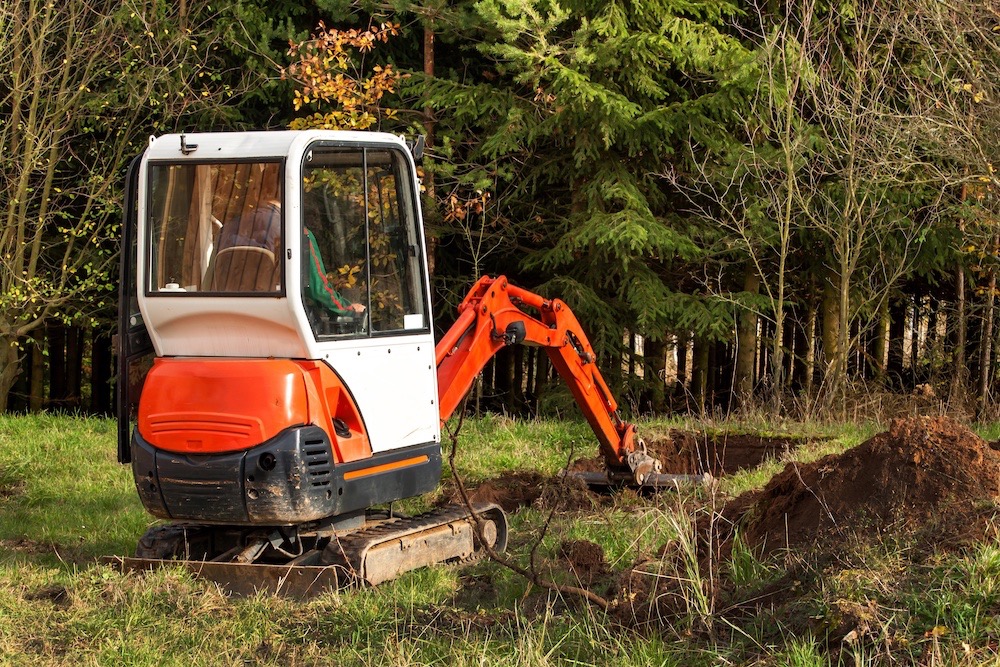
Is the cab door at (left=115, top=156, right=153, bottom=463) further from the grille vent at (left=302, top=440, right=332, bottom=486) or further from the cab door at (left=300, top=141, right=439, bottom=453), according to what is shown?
the grille vent at (left=302, top=440, right=332, bottom=486)

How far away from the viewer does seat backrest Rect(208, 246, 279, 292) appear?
6.30 m

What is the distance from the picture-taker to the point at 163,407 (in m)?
6.48

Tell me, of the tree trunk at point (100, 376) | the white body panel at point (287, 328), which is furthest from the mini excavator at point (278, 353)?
the tree trunk at point (100, 376)

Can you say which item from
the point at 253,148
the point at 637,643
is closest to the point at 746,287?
the point at 253,148

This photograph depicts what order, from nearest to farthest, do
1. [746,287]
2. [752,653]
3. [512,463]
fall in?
[752,653]
[512,463]
[746,287]

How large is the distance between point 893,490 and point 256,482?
3.32 meters

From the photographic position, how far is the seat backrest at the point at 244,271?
6305 mm

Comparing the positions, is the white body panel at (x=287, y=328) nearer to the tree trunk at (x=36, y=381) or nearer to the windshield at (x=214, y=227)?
the windshield at (x=214, y=227)

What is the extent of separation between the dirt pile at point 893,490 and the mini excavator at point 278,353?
1.88m

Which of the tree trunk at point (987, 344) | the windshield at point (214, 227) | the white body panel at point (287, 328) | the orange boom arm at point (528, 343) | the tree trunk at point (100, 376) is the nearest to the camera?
the white body panel at point (287, 328)

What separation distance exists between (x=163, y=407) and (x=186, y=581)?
3.11ft

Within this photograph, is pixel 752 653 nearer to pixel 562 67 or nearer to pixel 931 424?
pixel 931 424

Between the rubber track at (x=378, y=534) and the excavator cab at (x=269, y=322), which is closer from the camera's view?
the excavator cab at (x=269, y=322)

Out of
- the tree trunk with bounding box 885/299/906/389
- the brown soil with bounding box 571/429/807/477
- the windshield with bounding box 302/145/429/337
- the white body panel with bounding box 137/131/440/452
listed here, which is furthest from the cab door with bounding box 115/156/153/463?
the tree trunk with bounding box 885/299/906/389
